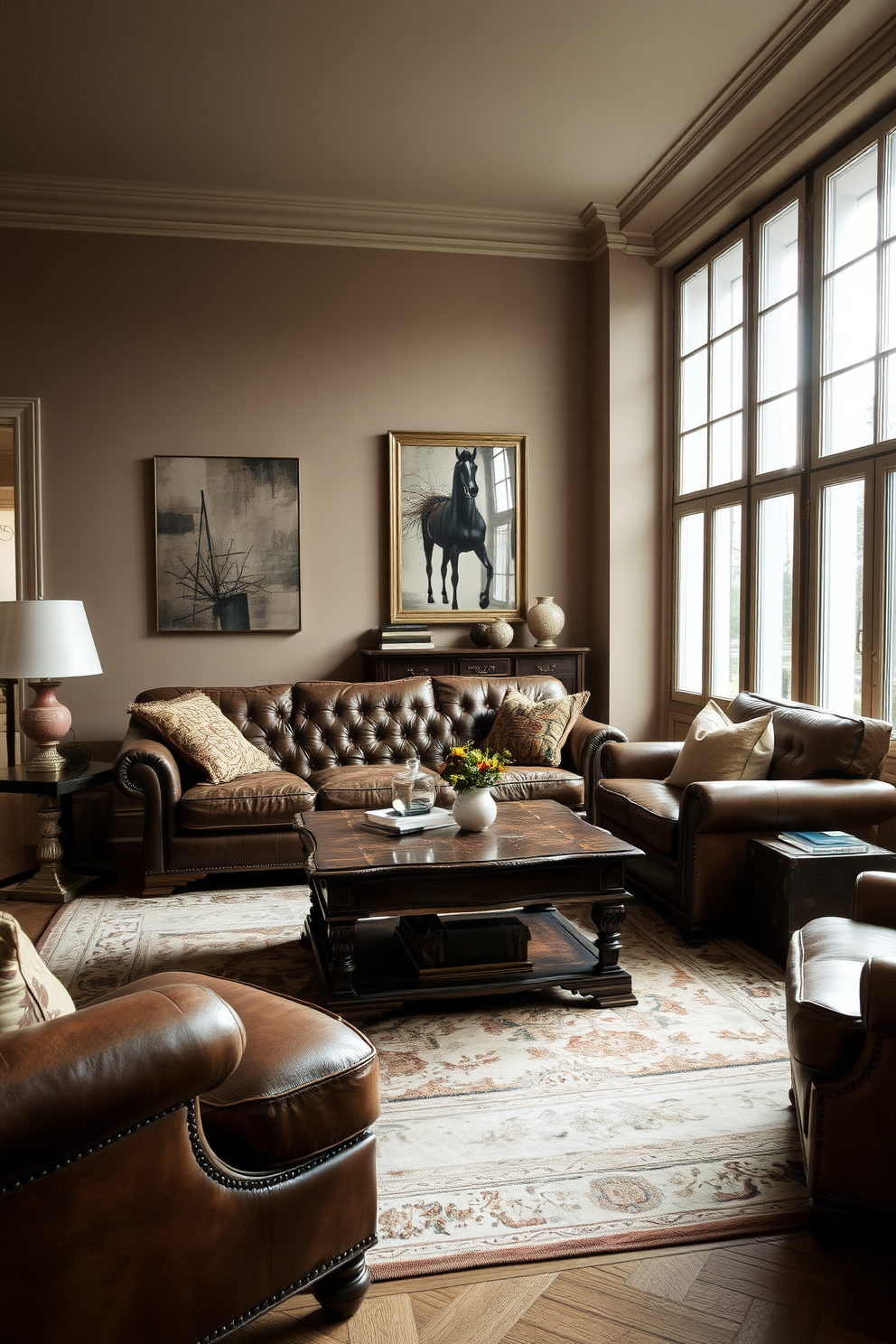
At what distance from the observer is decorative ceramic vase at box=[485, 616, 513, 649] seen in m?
5.79

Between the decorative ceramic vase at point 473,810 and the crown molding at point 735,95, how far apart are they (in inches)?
127

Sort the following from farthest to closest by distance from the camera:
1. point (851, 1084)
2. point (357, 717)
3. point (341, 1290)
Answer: point (357, 717) → point (851, 1084) → point (341, 1290)

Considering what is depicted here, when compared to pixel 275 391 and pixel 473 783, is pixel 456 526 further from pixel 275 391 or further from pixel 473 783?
pixel 473 783

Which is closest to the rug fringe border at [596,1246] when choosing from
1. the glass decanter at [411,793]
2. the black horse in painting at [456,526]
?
the glass decanter at [411,793]

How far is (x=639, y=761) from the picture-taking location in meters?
4.69

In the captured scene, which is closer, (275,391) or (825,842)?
(825,842)

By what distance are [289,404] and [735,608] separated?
285 cm

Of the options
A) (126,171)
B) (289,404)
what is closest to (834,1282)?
(289,404)

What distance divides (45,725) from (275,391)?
93.5 inches

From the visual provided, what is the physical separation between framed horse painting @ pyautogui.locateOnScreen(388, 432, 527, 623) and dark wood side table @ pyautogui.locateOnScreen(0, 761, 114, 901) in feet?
6.92

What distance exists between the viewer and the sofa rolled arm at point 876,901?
7.81 ft

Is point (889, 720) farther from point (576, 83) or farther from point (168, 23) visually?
point (168, 23)

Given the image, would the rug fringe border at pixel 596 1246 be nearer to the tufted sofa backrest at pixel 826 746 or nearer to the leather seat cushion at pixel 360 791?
the tufted sofa backrest at pixel 826 746

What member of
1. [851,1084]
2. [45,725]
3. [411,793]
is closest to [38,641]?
[45,725]
